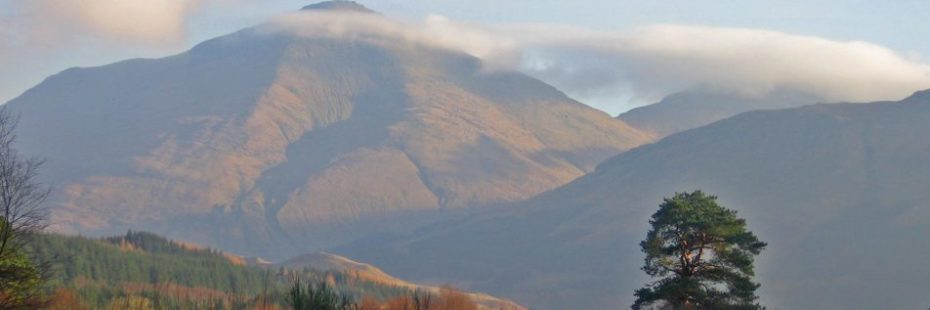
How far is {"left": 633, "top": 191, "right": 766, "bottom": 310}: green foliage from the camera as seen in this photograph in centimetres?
6366

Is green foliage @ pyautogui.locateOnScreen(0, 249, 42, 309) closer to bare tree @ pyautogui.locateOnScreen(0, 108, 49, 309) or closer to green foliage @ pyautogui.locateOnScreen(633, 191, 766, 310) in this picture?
bare tree @ pyautogui.locateOnScreen(0, 108, 49, 309)

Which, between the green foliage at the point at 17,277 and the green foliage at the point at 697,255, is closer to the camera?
the green foliage at the point at 17,277

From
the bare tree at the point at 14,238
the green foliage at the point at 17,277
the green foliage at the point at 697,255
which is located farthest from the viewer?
the green foliage at the point at 697,255

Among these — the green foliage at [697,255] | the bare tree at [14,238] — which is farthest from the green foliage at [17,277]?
the green foliage at [697,255]

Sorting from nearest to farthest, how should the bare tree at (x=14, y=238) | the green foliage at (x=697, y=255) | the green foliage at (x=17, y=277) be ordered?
the bare tree at (x=14, y=238) → the green foliage at (x=17, y=277) → the green foliage at (x=697, y=255)

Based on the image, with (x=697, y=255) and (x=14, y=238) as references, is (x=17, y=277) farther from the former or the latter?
(x=697, y=255)

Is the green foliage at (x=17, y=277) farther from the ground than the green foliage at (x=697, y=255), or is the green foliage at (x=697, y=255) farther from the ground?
the green foliage at (x=697, y=255)

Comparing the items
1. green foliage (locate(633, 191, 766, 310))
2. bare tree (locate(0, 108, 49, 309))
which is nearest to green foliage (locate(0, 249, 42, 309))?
bare tree (locate(0, 108, 49, 309))

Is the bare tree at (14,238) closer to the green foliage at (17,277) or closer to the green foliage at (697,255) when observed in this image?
the green foliage at (17,277)

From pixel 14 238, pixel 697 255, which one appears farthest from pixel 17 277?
pixel 697 255

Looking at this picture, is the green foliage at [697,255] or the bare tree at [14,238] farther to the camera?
the green foliage at [697,255]

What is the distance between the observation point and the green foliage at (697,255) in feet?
209

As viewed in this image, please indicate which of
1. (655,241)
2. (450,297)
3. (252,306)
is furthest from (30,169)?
(450,297)

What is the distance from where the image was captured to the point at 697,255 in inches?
2534
